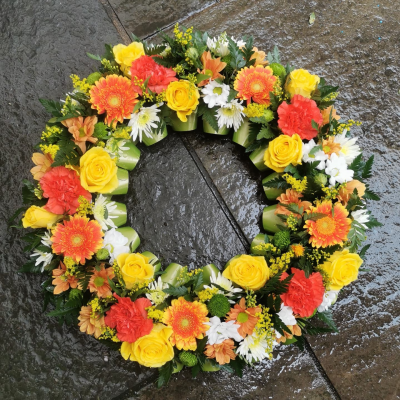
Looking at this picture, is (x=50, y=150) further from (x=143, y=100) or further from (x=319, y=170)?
(x=319, y=170)

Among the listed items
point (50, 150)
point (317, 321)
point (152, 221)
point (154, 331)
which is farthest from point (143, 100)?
point (317, 321)

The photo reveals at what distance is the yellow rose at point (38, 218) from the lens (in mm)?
1381

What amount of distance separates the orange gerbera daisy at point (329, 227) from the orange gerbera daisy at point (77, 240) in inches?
30.3

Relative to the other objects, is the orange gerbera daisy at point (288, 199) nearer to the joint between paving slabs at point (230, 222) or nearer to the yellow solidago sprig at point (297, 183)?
the yellow solidago sprig at point (297, 183)

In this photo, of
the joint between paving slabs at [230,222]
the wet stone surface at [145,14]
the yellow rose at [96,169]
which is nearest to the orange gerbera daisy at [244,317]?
the joint between paving slabs at [230,222]

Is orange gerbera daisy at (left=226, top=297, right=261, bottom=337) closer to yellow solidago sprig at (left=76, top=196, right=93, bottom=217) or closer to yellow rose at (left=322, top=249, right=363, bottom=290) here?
yellow rose at (left=322, top=249, right=363, bottom=290)

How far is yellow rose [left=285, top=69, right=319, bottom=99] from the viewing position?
4.83 feet

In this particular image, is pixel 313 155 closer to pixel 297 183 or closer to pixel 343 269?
pixel 297 183

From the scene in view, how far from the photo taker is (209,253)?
1.66 m

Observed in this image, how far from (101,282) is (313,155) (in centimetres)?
90

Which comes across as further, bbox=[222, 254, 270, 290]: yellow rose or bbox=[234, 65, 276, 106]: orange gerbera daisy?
bbox=[234, 65, 276, 106]: orange gerbera daisy

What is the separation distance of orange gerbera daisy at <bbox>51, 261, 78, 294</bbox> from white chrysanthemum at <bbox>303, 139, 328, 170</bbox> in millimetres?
975

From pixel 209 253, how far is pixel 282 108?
0.67 m

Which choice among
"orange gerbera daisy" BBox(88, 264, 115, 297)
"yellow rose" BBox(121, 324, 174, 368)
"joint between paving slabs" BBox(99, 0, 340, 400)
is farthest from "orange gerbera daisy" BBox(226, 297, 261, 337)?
"orange gerbera daisy" BBox(88, 264, 115, 297)
